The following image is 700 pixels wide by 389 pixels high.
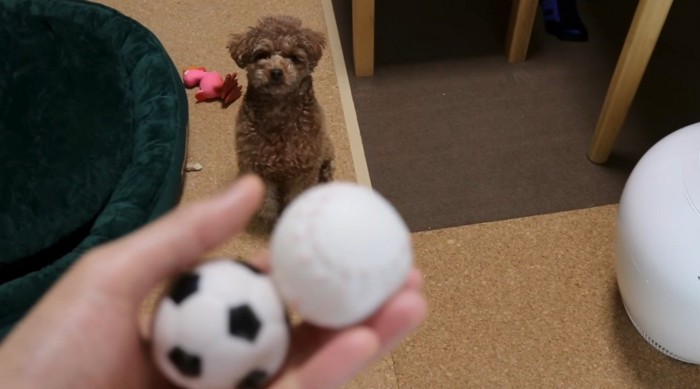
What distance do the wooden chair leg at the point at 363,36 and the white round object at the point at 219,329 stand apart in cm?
122

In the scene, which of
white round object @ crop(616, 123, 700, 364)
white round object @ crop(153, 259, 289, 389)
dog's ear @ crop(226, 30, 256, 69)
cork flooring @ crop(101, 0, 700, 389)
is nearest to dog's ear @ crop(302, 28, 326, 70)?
dog's ear @ crop(226, 30, 256, 69)

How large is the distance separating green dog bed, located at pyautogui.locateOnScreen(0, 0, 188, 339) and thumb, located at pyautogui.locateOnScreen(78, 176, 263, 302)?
827mm

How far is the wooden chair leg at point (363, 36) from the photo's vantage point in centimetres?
183

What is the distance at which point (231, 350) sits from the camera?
0.71m

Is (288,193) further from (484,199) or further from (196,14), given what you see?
(196,14)

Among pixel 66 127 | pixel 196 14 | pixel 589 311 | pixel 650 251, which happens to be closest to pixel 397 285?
pixel 650 251

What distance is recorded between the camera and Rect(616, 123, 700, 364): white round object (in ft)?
3.98

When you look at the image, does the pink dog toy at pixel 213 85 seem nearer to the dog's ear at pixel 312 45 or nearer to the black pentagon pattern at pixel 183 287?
the dog's ear at pixel 312 45

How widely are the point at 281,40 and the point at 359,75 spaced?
58 centimetres

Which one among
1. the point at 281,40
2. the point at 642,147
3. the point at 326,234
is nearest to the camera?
the point at 326,234

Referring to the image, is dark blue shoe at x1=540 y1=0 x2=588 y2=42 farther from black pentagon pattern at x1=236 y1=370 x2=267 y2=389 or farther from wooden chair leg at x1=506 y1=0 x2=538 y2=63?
black pentagon pattern at x1=236 y1=370 x2=267 y2=389

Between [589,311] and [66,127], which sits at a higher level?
[66,127]

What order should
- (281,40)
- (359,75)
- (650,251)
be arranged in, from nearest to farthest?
(650,251)
(281,40)
(359,75)

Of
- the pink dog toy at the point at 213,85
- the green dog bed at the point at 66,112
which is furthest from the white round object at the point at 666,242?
the pink dog toy at the point at 213,85
